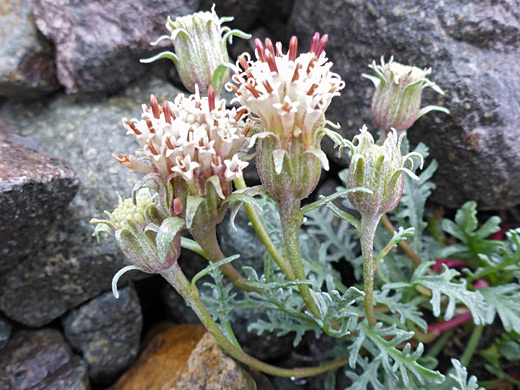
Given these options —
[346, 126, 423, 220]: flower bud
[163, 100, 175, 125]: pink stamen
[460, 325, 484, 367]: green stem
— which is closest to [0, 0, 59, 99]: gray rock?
[163, 100, 175, 125]: pink stamen

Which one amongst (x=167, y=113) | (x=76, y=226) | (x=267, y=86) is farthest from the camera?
(x=76, y=226)

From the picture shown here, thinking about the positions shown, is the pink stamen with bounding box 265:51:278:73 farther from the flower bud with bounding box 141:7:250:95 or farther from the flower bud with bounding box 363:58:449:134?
the flower bud with bounding box 363:58:449:134

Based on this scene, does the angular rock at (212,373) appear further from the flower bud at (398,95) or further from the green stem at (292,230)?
the flower bud at (398,95)

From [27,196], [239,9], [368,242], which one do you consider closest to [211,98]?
[368,242]

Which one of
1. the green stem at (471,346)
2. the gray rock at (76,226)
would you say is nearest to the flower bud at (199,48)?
the gray rock at (76,226)

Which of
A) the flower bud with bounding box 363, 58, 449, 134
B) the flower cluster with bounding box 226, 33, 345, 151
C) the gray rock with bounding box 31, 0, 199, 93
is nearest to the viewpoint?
the flower cluster with bounding box 226, 33, 345, 151

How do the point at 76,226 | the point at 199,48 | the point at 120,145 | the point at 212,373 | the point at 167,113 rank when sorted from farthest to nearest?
the point at 120,145, the point at 76,226, the point at 212,373, the point at 199,48, the point at 167,113

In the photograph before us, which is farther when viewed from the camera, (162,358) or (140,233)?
(162,358)

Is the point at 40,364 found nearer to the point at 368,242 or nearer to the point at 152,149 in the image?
the point at 152,149

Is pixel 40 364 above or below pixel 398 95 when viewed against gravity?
below
